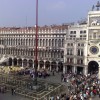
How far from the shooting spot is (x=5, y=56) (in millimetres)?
77750

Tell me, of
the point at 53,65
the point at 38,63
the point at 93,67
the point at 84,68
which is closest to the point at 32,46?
the point at 38,63

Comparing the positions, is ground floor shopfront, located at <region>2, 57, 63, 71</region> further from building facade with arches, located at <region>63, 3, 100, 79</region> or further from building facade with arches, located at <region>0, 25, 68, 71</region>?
building facade with arches, located at <region>63, 3, 100, 79</region>

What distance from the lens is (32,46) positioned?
7119 centimetres

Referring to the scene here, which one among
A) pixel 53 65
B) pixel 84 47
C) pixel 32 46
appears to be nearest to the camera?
pixel 84 47

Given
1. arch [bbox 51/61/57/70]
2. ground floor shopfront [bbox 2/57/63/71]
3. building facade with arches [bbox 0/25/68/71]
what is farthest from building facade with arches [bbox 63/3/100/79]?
arch [bbox 51/61/57/70]

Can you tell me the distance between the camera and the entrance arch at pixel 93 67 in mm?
57963

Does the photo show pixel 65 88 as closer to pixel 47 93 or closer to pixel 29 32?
pixel 47 93

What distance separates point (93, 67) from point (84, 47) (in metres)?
6.61

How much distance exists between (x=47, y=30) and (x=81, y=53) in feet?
51.1

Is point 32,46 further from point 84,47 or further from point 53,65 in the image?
point 84,47

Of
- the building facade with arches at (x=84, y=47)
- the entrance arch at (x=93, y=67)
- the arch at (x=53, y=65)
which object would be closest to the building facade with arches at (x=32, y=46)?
the arch at (x=53, y=65)

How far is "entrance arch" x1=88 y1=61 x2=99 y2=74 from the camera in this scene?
190 ft

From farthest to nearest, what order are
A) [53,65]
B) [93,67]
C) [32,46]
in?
[32,46] → [53,65] → [93,67]

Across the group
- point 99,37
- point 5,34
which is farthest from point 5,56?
point 99,37
